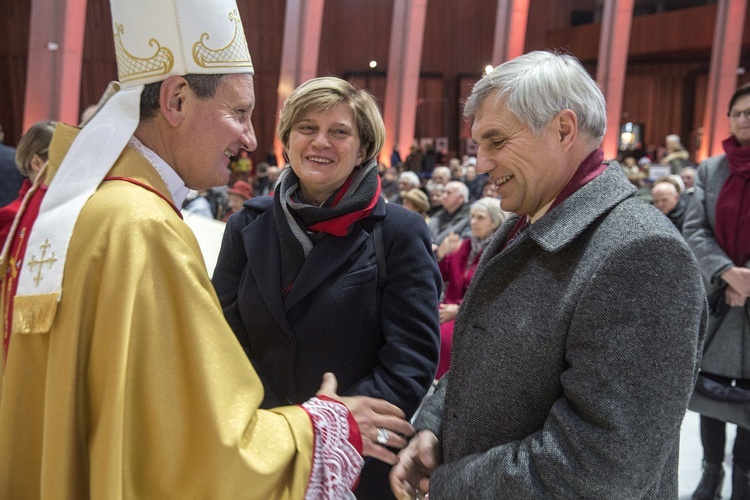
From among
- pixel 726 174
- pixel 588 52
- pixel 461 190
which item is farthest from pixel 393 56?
pixel 726 174

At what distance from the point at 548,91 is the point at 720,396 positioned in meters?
2.11

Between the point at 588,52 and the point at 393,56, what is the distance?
707cm

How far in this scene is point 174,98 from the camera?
1.39 meters

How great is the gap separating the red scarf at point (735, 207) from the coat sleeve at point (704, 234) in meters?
0.05

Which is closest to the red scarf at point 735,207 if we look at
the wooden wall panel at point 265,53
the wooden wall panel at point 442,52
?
the wooden wall panel at point 442,52

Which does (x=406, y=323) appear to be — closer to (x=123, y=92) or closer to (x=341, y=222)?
(x=341, y=222)

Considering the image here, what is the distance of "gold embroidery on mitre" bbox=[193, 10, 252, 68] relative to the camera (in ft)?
4.66

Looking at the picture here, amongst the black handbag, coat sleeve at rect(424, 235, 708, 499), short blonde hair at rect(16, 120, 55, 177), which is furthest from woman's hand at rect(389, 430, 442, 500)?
short blonde hair at rect(16, 120, 55, 177)

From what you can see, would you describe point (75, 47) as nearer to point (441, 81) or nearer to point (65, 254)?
point (65, 254)

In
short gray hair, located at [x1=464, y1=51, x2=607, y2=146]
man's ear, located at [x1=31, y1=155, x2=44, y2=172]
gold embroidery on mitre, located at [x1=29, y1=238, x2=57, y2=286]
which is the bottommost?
gold embroidery on mitre, located at [x1=29, y1=238, x2=57, y2=286]

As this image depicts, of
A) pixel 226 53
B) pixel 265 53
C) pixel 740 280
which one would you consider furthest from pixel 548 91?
pixel 265 53

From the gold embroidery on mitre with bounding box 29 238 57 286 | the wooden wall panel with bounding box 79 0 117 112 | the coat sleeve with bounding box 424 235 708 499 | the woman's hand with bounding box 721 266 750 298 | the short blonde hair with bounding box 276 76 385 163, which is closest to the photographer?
the coat sleeve with bounding box 424 235 708 499

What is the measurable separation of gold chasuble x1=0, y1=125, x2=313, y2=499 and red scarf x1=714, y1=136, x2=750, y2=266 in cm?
235

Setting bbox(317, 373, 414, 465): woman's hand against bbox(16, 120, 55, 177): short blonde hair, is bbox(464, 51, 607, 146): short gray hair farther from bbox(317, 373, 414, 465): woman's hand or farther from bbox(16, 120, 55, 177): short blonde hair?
bbox(16, 120, 55, 177): short blonde hair
